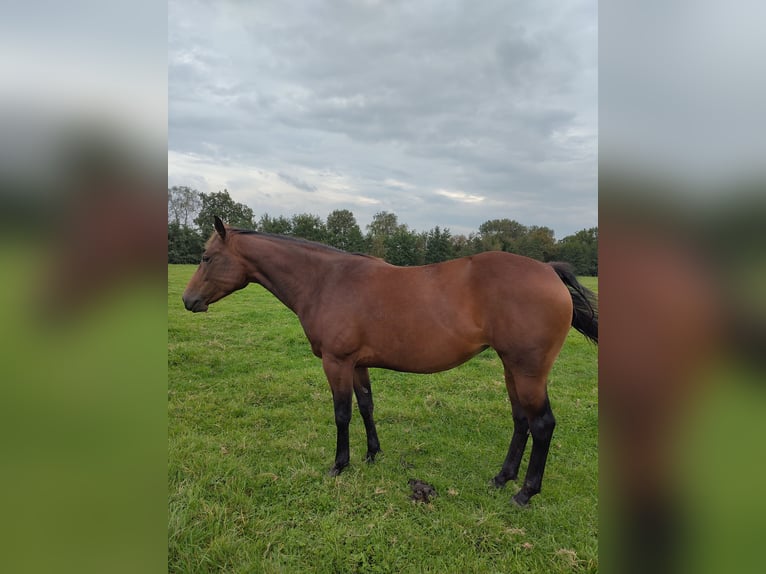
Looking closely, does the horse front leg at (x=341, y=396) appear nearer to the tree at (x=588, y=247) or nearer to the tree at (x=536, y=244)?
the tree at (x=588, y=247)

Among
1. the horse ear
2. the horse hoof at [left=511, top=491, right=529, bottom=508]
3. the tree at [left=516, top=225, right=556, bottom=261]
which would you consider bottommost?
the horse hoof at [left=511, top=491, right=529, bottom=508]

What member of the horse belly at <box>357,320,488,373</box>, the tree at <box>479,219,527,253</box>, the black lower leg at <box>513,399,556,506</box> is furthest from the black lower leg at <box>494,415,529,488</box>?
the tree at <box>479,219,527,253</box>

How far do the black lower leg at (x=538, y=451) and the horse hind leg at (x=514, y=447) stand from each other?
31 centimetres

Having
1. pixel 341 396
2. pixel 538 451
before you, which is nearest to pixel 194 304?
pixel 341 396

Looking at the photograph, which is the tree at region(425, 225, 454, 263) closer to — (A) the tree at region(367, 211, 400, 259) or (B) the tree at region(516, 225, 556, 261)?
(A) the tree at region(367, 211, 400, 259)

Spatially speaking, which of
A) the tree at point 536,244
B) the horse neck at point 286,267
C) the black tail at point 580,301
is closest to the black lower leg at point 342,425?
the horse neck at point 286,267

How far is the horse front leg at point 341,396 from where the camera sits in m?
3.68

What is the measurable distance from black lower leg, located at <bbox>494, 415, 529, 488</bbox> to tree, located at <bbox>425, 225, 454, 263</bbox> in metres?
15.5

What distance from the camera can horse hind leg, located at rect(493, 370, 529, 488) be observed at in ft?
11.6

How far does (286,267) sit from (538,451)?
114 inches
